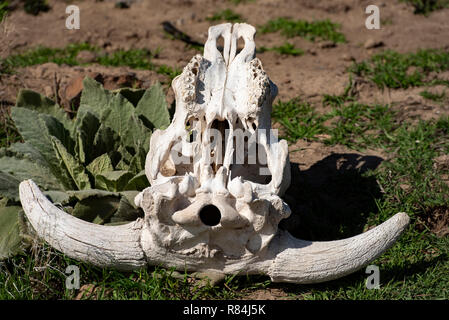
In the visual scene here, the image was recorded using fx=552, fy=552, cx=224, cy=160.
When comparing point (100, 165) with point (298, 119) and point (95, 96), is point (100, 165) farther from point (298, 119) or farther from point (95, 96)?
point (298, 119)

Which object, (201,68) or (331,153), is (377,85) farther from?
(201,68)

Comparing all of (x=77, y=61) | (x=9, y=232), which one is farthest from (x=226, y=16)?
(x=9, y=232)

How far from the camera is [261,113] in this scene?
9.41ft

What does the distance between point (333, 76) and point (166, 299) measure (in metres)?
3.28

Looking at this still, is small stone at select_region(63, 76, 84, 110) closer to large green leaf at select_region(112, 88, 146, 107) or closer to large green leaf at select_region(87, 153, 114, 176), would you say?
large green leaf at select_region(112, 88, 146, 107)

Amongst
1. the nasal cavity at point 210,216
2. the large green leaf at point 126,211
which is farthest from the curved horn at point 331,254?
the large green leaf at point 126,211

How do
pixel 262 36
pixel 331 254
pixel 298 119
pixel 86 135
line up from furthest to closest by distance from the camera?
1. pixel 262 36
2. pixel 298 119
3. pixel 86 135
4. pixel 331 254

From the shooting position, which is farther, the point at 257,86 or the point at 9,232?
the point at 9,232

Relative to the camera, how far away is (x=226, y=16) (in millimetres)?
6984

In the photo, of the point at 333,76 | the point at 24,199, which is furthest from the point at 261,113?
the point at 333,76

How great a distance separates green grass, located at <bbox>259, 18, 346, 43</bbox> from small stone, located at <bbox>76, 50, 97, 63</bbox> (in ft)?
6.67

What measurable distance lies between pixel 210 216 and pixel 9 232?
121cm
